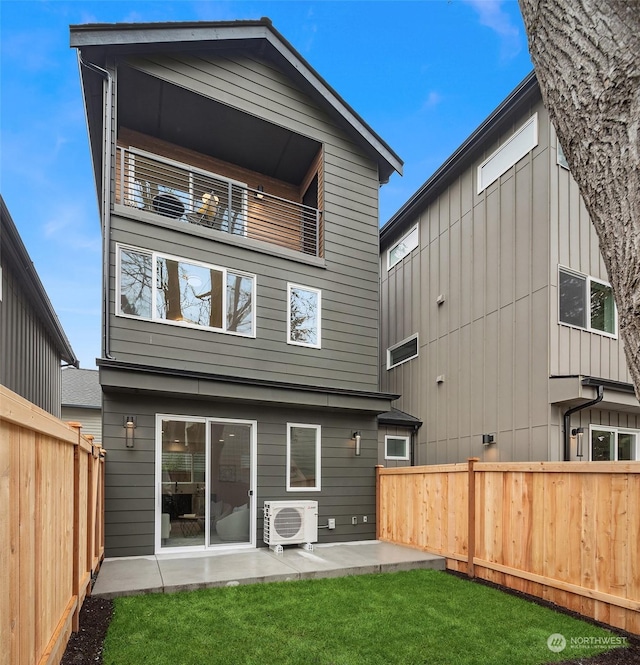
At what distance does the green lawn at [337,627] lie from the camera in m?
3.59

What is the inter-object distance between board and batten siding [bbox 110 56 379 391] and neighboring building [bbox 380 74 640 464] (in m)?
1.71

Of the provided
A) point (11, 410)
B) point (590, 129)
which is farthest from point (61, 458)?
point (590, 129)

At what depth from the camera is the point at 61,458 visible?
307 centimetres

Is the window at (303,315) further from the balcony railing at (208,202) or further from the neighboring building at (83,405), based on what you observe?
the neighboring building at (83,405)

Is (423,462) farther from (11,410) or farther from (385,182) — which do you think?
(11,410)

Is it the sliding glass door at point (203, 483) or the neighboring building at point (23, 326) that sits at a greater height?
the neighboring building at point (23, 326)

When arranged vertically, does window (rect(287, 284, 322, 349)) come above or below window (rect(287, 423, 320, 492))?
above

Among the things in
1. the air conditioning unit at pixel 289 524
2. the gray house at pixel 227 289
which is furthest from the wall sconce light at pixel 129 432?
the air conditioning unit at pixel 289 524

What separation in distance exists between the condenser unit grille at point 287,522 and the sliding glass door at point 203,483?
419 mm

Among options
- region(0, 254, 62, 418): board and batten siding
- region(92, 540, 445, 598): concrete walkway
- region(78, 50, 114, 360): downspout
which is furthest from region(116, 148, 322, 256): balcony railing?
region(92, 540, 445, 598): concrete walkway

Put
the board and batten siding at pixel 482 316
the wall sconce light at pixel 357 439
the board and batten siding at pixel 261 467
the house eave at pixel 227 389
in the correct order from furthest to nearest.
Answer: the wall sconce light at pixel 357 439, the board and batten siding at pixel 482 316, the board and batten siding at pixel 261 467, the house eave at pixel 227 389

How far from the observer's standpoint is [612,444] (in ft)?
26.3

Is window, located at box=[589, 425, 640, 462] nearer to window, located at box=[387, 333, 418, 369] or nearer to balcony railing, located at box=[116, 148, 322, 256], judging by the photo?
window, located at box=[387, 333, 418, 369]

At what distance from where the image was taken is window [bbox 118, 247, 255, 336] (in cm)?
692
